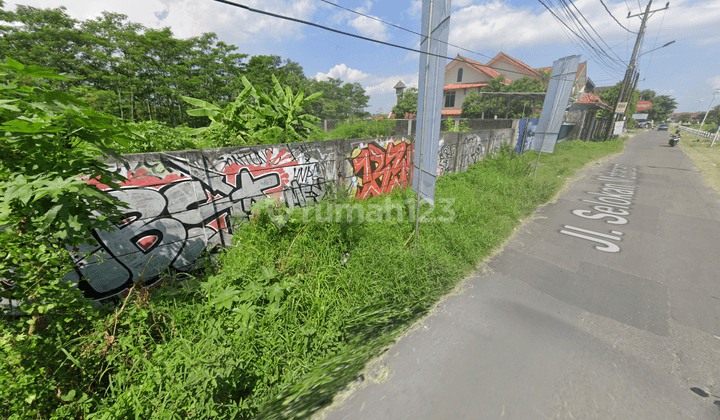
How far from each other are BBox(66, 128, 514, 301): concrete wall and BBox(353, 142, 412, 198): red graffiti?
717 mm

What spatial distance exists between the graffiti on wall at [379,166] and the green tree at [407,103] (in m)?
28.8

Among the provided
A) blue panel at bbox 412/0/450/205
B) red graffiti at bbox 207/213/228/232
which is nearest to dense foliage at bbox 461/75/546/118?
blue panel at bbox 412/0/450/205

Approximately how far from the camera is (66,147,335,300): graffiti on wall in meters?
2.87

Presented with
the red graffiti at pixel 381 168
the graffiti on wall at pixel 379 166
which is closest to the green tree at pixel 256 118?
the graffiti on wall at pixel 379 166

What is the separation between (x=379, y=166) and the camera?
21.4ft

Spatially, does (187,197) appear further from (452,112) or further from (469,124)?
(452,112)

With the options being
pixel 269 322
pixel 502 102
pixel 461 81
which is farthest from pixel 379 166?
pixel 461 81

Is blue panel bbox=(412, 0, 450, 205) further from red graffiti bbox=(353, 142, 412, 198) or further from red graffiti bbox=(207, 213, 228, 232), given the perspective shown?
red graffiti bbox=(207, 213, 228, 232)

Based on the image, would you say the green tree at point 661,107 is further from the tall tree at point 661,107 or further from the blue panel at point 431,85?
the blue panel at point 431,85

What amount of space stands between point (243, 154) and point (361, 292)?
2623 mm

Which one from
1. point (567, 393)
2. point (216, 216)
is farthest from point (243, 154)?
point (567, 393)

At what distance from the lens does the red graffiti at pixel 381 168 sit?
6.07m

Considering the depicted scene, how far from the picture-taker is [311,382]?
2412mm

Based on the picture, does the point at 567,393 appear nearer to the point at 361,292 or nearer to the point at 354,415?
the point at 354,415
